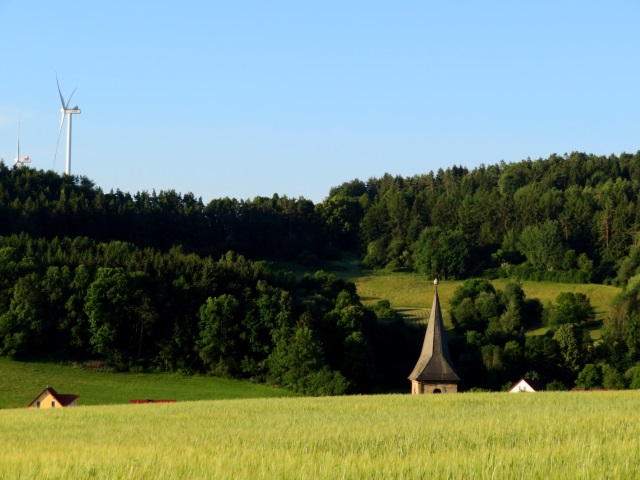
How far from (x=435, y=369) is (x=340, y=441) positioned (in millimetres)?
41366

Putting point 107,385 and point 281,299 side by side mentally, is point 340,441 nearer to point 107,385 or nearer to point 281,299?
point 107,385

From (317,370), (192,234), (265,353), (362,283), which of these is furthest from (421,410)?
(192,234)

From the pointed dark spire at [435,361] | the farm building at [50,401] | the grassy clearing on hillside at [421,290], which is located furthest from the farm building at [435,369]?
the grassy clearing on hillside at [421,290]

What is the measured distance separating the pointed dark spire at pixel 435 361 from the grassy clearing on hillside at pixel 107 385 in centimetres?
1775

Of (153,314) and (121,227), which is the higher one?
(121,227)

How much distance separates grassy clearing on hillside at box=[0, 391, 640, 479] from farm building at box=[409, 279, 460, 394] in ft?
69.6

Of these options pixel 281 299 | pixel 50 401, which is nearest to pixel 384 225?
pixel 281 299

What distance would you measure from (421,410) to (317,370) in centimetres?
4980

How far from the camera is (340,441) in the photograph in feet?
64.8

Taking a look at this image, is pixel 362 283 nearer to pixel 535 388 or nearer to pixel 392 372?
pixel 392 372

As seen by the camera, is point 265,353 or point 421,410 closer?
point 421,410

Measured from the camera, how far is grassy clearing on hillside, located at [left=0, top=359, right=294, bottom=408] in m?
71.4

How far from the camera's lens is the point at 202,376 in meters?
85.0

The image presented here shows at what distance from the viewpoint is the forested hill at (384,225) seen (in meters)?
136
